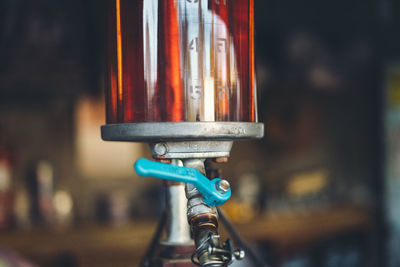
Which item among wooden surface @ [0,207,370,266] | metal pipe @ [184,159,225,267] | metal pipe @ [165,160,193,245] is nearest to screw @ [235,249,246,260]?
metal pipe @ [184,159,225,267]

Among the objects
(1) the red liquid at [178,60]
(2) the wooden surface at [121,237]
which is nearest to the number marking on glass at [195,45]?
(1) the red liquid at [178,60]

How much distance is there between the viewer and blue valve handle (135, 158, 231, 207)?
628 millimetres

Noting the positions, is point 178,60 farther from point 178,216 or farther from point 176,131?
point 178,216

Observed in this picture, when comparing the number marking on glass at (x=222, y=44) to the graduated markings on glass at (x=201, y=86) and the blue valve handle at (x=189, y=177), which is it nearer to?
the graduated markings on glass at (x=201, y=86)

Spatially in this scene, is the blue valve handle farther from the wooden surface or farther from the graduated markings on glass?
the wooden surface

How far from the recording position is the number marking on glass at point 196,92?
26.6 inches

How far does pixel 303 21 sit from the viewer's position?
137 inches

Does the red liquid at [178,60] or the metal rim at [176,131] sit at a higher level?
the red liquid at [178,60]

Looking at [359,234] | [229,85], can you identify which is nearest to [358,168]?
[359,234]

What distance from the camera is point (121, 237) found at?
2770 millimetres

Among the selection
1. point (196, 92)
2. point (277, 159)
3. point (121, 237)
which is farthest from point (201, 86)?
point (277, 159)

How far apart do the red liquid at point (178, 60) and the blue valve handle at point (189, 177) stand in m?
0.07

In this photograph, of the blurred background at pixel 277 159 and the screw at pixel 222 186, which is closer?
the screw at pixel 222 186

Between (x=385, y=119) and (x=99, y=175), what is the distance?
84.6 inches
